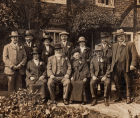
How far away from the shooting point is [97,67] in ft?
24.4

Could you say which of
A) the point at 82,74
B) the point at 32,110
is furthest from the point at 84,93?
the point at 32,110

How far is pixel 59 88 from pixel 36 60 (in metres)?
1.09

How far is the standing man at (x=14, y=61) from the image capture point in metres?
7.34

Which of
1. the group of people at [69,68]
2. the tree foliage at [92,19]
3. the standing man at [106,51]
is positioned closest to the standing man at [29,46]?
the group of people at [69,68]

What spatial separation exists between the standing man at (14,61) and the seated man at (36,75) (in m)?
0.28

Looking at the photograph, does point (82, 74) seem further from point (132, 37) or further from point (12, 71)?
point (132, 37)

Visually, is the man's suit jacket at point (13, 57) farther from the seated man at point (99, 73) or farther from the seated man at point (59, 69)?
the seated man at point (99, 73)

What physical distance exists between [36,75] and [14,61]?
0.78 metres

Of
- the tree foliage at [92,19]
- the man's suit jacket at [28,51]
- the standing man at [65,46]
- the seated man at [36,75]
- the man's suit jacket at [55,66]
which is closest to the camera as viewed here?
the seated man at [36,75]

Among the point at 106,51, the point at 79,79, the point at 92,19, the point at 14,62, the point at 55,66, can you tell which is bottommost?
the point at 79,79

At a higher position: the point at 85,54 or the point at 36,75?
the point at 85,54

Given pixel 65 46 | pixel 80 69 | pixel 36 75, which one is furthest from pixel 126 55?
pixel 36 75

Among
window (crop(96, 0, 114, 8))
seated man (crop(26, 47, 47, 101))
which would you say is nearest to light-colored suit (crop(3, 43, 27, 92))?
seated man (crop(26, 47, 47, 101))

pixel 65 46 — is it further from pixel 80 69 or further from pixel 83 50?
pixel 80 69
